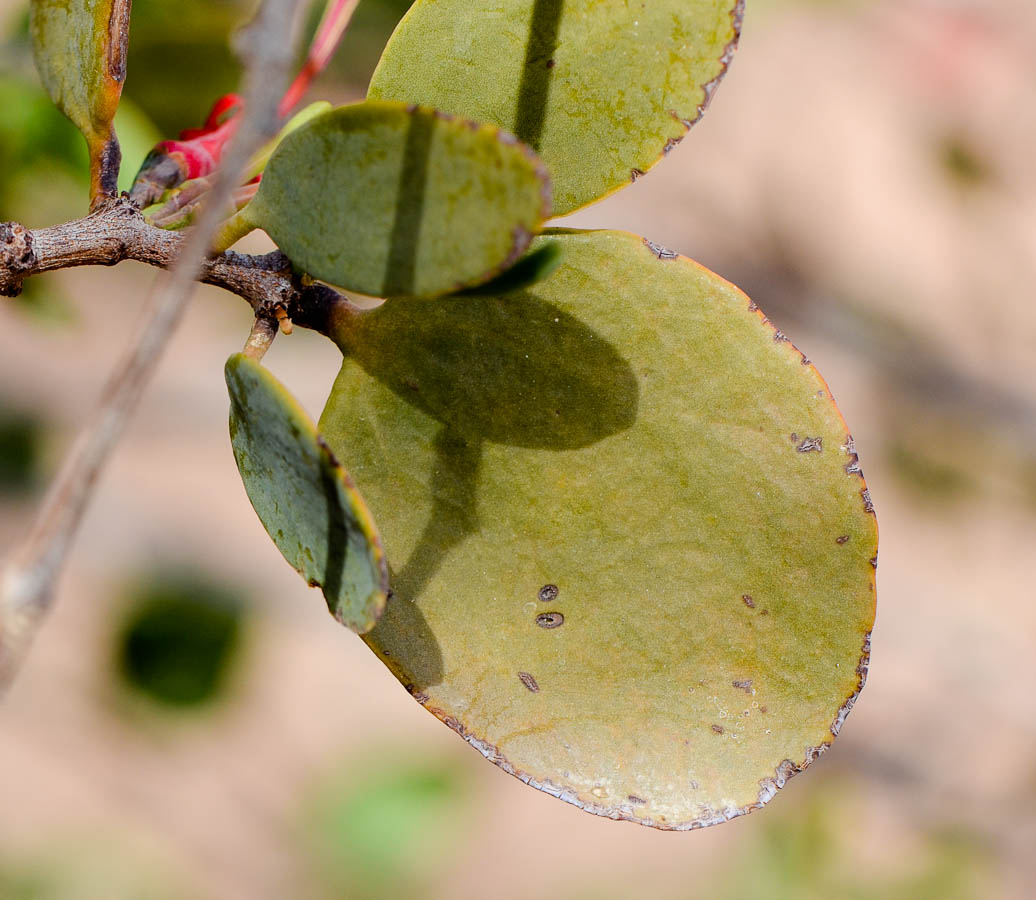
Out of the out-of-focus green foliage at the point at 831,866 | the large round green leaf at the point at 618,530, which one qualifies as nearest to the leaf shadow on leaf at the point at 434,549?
the large round green leaf at the point at 618,530

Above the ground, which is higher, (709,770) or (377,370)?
(377,370)

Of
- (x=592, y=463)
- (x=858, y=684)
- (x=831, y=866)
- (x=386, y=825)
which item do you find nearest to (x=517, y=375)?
(x=592, y=463)

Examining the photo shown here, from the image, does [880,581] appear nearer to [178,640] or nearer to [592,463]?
[178,640]

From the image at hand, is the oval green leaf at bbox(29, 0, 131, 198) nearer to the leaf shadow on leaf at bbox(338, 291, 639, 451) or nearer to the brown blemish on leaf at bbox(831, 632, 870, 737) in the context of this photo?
the leaf shadow on leaf at bbox(338, 291, 639, 451)

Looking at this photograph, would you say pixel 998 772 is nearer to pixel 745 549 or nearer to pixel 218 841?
pixel 218 841

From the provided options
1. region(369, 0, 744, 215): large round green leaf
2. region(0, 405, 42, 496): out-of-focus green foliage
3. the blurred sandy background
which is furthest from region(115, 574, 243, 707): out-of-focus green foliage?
region(369, 0, 744, 215): large round green leaf

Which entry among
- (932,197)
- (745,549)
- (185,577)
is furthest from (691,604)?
(932,197)
